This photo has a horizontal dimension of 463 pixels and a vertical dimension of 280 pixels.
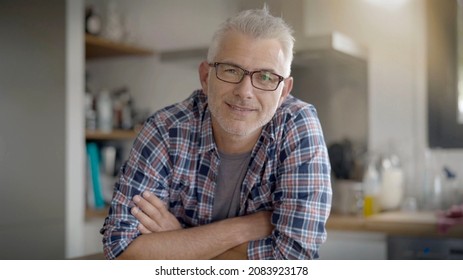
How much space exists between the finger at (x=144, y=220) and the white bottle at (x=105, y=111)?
34.1 inches

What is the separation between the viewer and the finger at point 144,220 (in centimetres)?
104

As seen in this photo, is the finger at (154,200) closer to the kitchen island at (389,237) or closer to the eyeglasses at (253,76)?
the eyeglasses at (253,76)

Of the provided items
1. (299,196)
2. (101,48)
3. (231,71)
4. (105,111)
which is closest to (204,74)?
(231,71)

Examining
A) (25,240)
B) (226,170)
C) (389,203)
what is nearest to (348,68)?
(389,203)

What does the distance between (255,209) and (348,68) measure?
72 cm

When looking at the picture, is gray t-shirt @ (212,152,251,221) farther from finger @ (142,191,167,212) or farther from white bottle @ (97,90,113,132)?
white bottle @ (97,90,113,132)

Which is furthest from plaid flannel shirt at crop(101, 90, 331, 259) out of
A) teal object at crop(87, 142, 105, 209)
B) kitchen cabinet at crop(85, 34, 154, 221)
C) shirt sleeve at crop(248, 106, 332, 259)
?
teal object at crop(87, 142, 105, 209)

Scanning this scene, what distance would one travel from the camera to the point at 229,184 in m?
1.10

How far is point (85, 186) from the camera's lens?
1.77 m

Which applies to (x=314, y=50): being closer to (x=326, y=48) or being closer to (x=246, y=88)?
(x=326, y=48)

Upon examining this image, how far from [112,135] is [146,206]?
2.63 ft

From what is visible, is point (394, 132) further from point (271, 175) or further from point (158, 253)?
point (158, 253)

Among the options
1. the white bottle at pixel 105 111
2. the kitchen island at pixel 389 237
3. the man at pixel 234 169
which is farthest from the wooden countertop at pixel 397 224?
the white bottle at pixel 105 111

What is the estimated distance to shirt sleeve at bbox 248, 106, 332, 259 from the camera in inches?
39.1
